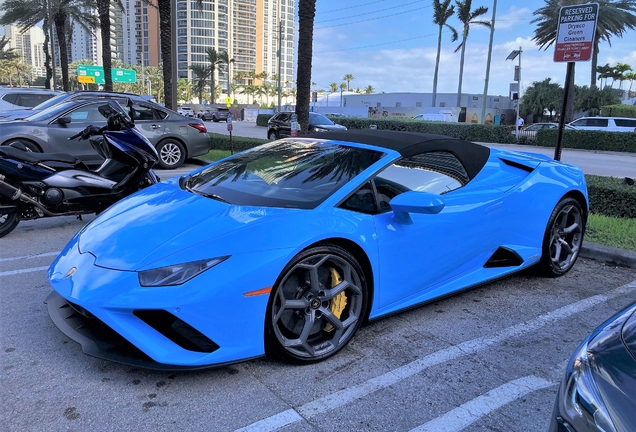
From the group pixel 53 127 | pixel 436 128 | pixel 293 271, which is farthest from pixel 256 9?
pixel 293 271

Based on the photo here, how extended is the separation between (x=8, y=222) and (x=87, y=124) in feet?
13.2

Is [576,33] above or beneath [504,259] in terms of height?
above

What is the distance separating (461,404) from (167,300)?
156 cm

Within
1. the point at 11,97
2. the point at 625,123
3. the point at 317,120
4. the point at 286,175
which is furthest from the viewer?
the point at 625,123

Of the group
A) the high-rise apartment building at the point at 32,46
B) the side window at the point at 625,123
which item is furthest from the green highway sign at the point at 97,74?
the high-rise apartment building at the point at 32,46

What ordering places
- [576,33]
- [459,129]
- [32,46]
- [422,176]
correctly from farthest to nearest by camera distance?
[32,46]
[459,129]
[576,33]
[422,176]

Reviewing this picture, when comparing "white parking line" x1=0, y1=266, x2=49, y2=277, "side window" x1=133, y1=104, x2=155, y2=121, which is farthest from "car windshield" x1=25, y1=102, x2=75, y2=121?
"white parking line" x1=0, y1=266, x2=49, y2=277

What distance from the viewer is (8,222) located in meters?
5.15

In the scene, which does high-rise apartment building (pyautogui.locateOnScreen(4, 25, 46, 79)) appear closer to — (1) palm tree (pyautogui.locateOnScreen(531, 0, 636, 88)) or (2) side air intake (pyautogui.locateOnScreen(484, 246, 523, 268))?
(1) palm tree (pyautogui.locateOnScreen(531, 0, 636, 88))

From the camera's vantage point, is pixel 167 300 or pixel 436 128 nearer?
pixel 167 300

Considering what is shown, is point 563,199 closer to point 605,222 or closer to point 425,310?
point 425,310

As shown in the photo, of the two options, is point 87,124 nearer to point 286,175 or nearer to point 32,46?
point 286,175

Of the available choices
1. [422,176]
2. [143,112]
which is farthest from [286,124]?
[422,176]

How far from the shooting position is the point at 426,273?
3240 mm
